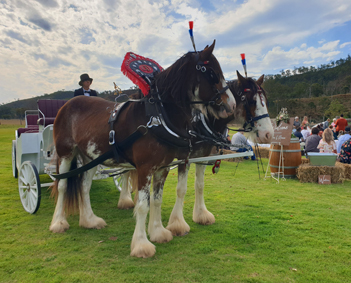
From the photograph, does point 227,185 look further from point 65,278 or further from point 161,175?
point 65,278

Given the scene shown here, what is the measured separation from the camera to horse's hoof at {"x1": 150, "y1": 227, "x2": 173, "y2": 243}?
3.26 meters

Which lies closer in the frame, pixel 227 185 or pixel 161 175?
pixel 161 175

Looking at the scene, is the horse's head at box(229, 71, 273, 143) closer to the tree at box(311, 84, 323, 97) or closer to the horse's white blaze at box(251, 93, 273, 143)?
the horse's white blaze at box(251, 93, 273, 143)

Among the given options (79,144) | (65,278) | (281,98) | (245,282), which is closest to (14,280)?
(65,278)

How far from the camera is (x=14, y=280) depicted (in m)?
2.36

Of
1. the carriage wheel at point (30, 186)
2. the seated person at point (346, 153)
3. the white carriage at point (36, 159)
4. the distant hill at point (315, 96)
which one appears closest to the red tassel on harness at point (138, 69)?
the white carriage at point (36, 159)

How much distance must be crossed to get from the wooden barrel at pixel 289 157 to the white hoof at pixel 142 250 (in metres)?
5.66

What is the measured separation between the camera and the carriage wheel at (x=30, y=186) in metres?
3.96

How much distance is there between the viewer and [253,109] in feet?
12.5

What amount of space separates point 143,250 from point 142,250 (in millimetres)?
12

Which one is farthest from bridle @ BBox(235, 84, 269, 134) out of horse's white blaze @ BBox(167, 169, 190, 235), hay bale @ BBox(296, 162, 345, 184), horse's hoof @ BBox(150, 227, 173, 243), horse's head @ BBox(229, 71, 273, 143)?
hay bale @ BBox(296, 162, 345, 184)

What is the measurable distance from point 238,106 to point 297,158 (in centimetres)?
447

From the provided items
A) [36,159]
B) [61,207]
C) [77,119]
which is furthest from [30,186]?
[77,119]

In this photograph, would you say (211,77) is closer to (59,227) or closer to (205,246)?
(205,246)
